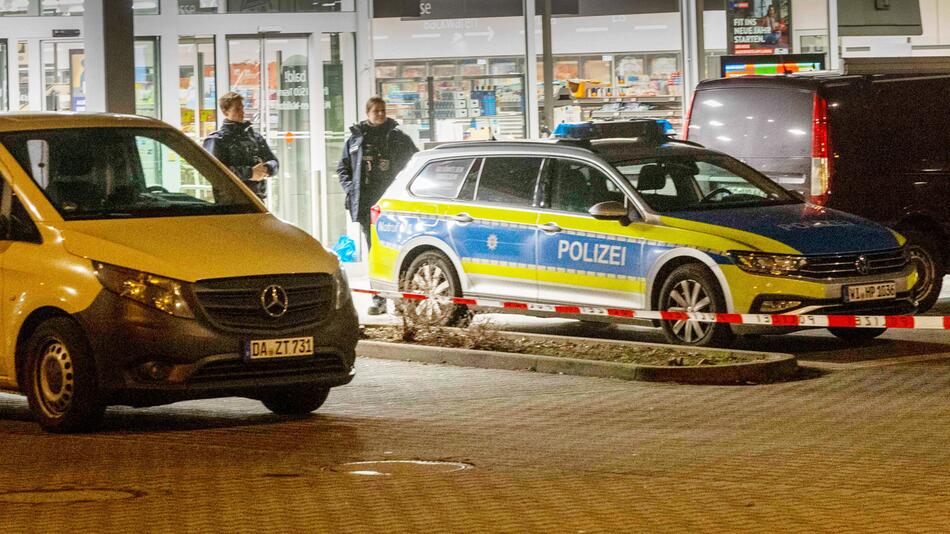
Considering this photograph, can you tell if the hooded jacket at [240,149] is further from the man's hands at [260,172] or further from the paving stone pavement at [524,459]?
the paving stone pavement at [524,459]

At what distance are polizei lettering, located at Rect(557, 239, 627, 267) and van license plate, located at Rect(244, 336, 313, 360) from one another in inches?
162

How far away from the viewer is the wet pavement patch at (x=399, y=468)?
8.63 m

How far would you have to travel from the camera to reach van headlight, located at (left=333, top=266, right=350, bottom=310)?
34.3ft

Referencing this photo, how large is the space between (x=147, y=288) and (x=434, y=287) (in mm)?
5595

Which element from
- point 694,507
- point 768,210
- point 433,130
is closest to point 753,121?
point 768,210

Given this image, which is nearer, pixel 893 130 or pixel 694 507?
pixel 694 507

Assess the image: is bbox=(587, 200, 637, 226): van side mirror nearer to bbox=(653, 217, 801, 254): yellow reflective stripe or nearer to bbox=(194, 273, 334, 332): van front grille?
bbox=(653, 217, 801, 254): yellow reflective stripe

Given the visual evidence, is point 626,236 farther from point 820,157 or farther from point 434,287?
point 820,157

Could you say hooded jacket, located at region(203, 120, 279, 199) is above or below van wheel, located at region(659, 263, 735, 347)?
above

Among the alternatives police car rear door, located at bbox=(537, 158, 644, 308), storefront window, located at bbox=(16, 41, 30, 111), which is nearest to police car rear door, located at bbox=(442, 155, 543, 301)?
police car rear door, located at bbox=(537, 158, 644, 308)

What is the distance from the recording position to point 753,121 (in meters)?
16.7

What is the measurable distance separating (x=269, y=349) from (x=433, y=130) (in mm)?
12608

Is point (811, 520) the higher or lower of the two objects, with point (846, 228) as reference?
lower

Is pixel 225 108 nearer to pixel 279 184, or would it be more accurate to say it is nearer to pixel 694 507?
pixel 279 184
